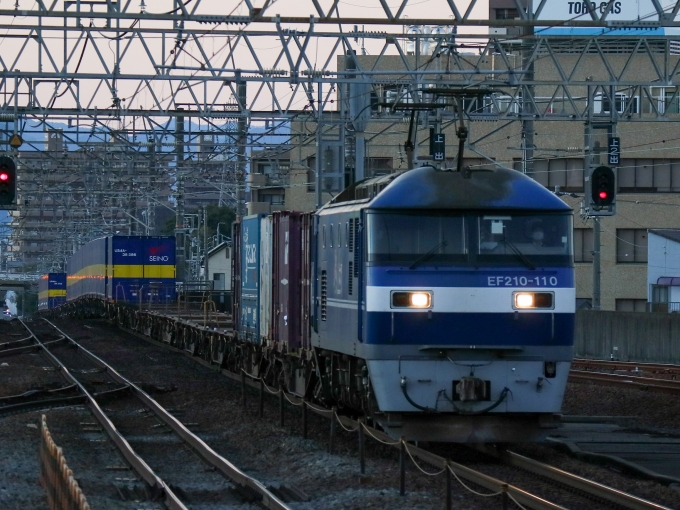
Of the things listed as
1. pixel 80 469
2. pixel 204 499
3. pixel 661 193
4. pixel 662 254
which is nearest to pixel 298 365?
pixel 80 469

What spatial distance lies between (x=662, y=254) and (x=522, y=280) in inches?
1418

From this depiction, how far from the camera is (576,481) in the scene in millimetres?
10883

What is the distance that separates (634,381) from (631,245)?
31.4 m

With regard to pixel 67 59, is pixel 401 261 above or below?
below

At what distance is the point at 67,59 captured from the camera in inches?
992

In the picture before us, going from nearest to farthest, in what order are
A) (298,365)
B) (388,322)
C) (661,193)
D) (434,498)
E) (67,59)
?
1. (434,498)
2. (388,322)
3. (298,365)
4. (67,59)
5. (661,193)

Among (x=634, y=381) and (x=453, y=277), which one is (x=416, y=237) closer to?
(x=453, y=277)

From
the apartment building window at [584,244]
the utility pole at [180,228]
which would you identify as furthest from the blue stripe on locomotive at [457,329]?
the apartment building window at [584,244]

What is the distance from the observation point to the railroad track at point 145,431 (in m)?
11.2

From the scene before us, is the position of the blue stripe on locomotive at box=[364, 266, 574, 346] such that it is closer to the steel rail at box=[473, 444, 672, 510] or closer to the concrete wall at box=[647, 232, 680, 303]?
the steel rail at box=[473, 444, 672, 510]

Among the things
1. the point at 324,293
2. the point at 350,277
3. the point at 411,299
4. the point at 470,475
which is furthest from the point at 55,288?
the point at 470,475

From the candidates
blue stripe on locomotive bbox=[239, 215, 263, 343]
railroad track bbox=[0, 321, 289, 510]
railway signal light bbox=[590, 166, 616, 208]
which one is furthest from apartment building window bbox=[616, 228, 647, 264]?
blue stripe on locomotive bbox=[239, 215, 263, 343]

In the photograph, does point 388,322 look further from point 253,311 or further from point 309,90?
A: point 309,90

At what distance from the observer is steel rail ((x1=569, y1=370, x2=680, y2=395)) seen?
20100 mm
